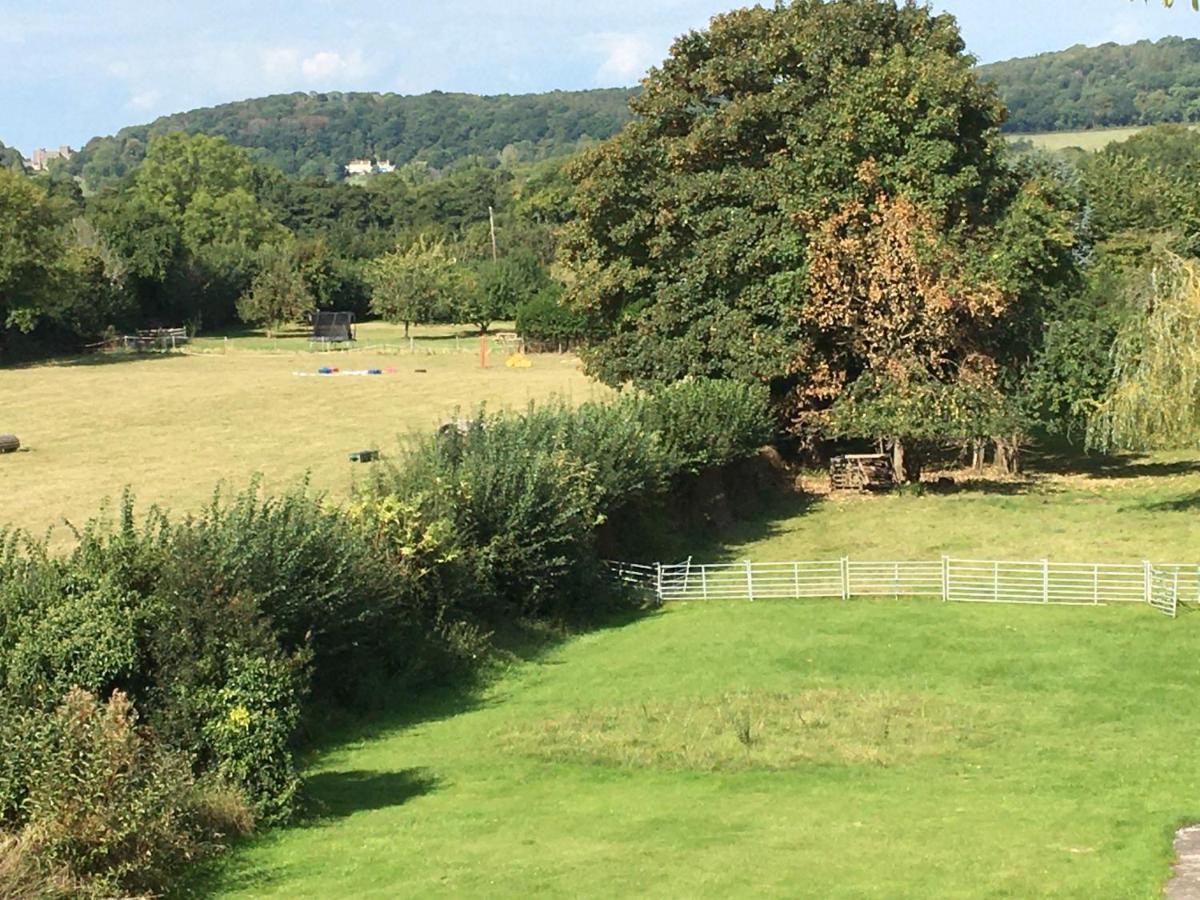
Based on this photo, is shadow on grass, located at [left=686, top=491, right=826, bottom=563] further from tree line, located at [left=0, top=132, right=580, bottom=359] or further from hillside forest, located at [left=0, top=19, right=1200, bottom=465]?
tree line, located at [left=0, top=132, right=580, bottom=359]

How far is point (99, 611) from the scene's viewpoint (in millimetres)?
19766

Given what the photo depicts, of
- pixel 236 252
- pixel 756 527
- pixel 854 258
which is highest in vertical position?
pixel 236 252

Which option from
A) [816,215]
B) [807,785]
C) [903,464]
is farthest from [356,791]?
[903,464]

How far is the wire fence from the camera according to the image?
31.0 m

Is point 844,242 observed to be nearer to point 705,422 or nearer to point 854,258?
point 854,258

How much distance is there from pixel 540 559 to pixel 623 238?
1886cm

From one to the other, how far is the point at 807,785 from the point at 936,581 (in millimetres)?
14956

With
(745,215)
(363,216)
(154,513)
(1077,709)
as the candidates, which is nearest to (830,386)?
(745,215)

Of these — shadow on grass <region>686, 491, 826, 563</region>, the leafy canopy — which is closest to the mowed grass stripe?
shadow on grass <region>686, 491, 826, 563</region>

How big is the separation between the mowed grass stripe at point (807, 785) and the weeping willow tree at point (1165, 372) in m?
7.14

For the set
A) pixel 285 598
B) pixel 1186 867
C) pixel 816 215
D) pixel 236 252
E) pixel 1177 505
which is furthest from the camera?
pixel 236 252

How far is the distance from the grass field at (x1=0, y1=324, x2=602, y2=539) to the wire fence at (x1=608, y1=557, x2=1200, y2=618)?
1189 centimetres

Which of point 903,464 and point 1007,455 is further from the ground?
point 903,464

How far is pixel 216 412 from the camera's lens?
6241 centimetres
